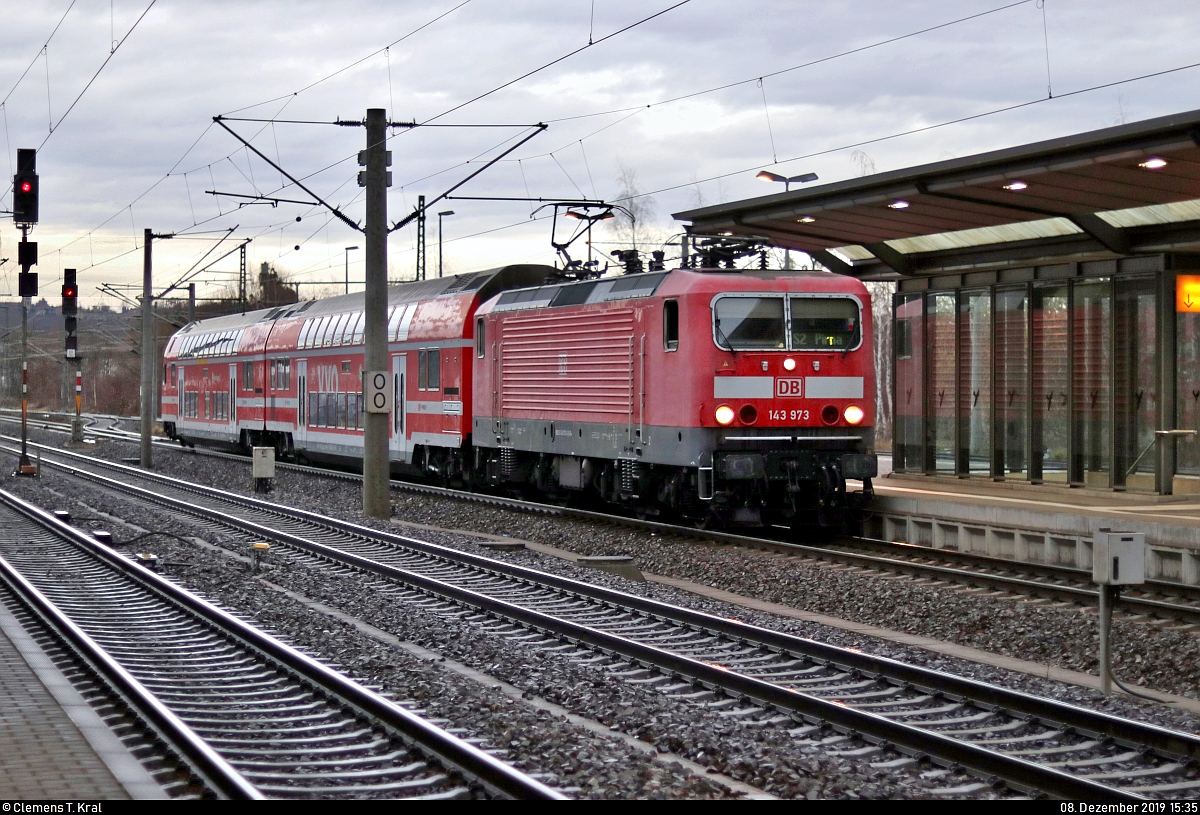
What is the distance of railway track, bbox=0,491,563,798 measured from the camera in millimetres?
6582

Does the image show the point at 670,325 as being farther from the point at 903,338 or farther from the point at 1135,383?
the point at 1135,383

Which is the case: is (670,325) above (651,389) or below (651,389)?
above

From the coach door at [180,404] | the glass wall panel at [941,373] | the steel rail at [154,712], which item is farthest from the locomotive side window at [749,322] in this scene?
the coach door at [180,404]

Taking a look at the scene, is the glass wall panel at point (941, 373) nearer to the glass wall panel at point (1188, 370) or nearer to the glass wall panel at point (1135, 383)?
the glass wall panel at point (1135, 383)

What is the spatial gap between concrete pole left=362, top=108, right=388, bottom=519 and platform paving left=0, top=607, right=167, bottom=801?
11.4 meters

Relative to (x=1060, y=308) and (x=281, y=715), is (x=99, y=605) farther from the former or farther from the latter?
(x=1060, y=308)

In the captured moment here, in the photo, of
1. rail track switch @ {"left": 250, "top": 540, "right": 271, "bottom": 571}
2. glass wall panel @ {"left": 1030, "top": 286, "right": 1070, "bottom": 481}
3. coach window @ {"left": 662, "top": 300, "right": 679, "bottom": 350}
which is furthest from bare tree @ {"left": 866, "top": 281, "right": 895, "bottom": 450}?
rail track switch @ {"left": 250, "top": 540, "right": 271, "bottom": 571}

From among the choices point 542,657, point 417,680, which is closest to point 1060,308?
point 542,657

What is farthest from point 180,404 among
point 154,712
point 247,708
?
point 154,712

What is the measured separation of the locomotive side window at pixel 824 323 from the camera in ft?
57.1

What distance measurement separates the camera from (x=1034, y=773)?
20.9 feet

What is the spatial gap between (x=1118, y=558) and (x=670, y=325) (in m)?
8.68

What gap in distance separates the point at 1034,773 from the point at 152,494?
21163 millimetres

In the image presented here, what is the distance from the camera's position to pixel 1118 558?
9383mm
